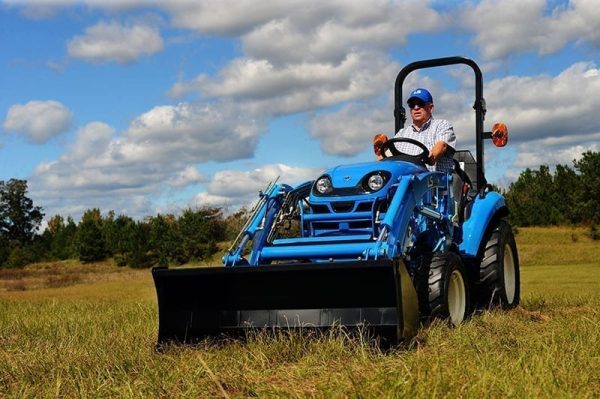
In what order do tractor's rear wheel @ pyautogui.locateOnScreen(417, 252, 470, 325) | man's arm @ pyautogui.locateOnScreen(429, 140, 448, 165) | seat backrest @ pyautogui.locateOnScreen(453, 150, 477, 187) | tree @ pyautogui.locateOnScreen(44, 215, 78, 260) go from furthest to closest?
tree @ pyautogui.locateOnScreen(44, 215, 78, 260) < seat backrest @ pyautogui.locateOnScreen(453, 150, 477, 187) < man's arm @ pyautogui.locateOnScreen(429, 140, 448, 165) < tractor's rear wheel @ pyautogui.locateOnScreen(417, 252, 470, 325)

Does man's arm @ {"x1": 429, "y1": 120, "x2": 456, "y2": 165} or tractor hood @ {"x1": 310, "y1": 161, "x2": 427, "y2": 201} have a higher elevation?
man's arm @ {"x1": 429, "y1": 120, "x2": 456, "y2": 165}

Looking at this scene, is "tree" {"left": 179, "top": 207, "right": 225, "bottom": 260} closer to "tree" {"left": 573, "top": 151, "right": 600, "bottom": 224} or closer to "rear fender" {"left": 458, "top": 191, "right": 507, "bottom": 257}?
"tree" {"left": 573, "top": 151, "right": 600, "bottom": 224}

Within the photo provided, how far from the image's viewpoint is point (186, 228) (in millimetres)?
71375

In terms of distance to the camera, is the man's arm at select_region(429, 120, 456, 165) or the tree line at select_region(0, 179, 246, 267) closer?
the man's arm at select_region(429, 120, 456, 165)

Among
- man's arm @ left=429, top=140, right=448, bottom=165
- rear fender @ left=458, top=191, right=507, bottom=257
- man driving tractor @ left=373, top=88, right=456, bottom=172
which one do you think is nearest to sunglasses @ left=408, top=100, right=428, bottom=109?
man driving tractor @ left=373, top=88, right=456, bottom=172

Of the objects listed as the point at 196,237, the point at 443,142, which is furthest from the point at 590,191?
the point at 443,142

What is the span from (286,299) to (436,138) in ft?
8.78

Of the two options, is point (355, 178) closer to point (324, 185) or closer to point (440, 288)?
point (324, 185)

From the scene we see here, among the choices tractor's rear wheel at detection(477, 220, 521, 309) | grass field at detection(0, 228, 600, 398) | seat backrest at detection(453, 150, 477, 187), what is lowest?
grass field at detection(0, 228, 600, 398)

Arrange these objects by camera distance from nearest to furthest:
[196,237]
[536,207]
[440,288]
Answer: [440,288]
[536,207]
[196,237]

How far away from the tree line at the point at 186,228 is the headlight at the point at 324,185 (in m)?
43.6

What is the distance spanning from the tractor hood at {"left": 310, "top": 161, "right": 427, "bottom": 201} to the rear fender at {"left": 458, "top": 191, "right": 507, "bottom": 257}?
1276mm

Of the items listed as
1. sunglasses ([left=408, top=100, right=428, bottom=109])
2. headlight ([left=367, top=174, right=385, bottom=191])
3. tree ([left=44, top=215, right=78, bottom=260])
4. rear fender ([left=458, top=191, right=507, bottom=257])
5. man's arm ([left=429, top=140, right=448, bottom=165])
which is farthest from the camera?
tree ([left=44, top=215, right=78, bottom=260])

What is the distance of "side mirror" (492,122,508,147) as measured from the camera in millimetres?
8242
